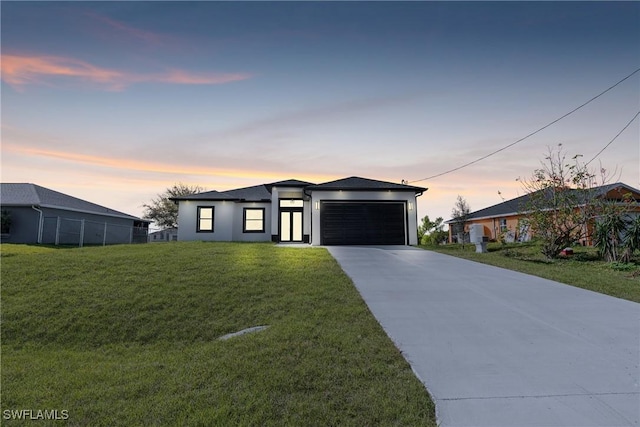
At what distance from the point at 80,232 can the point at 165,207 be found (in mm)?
18803

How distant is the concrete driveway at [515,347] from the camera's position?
9.53 ft

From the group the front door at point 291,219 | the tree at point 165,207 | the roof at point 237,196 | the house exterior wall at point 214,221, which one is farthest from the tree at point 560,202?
the tree at point 165,207

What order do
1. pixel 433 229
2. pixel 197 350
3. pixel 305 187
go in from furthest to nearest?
pixel 433 229 < pixel 305 187 < pixel 197 350

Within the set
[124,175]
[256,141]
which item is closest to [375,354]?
[256,141]

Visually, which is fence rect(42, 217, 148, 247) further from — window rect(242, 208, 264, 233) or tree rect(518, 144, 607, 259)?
tree rect(518, 144, 607, 259)

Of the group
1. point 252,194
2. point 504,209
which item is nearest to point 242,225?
point 252,194

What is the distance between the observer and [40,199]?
18500mm


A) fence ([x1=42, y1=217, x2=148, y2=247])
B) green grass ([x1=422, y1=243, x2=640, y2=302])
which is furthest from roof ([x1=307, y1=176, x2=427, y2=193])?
fence ([x1=42, y1=217, x2=148, y2=247])

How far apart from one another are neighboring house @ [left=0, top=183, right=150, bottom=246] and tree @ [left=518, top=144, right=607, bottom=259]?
2216 centimetres

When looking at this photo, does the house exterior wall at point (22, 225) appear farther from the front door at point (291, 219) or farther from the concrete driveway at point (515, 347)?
the concrete driveway at point (515, 347)

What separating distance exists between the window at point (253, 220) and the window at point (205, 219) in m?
2.05

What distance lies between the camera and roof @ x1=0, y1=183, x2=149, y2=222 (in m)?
17.9

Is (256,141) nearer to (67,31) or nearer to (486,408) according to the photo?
(67,31)

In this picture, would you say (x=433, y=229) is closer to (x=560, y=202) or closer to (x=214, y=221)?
(x=560, y=202)
